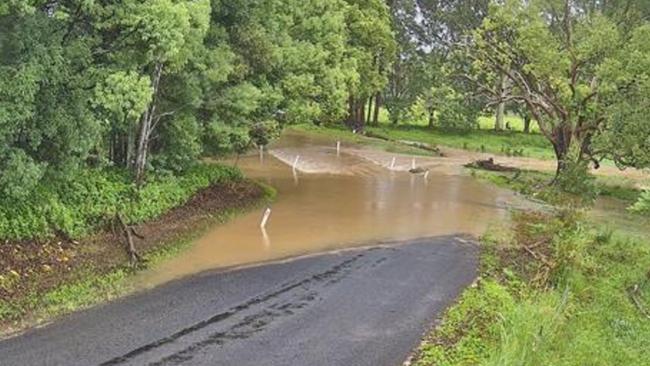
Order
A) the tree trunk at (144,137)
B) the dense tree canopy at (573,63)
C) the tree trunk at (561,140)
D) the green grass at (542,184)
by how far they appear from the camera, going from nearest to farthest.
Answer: the tree trunk at (144,137) → the dense tree canopy at (573,63) → the green grass at (542,184) → the tree trunk at (561,140)

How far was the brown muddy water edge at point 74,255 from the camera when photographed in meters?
12.8

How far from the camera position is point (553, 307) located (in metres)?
13.2

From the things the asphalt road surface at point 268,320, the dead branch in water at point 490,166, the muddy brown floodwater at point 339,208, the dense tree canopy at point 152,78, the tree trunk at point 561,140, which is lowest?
the asphalt road surface at point 268,320

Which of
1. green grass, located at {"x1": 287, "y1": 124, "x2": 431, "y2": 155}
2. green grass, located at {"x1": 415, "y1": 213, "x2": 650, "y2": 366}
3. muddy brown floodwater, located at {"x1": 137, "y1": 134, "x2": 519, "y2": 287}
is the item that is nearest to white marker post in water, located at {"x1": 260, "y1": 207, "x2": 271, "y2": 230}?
muddy brown floodwater, located at {"x1": 137, "y1": 134, "x2": 519, "y2": 287}

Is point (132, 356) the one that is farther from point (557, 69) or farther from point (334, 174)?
point (557, 69)

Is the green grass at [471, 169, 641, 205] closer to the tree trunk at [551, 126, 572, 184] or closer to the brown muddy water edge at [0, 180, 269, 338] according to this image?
the tree trunk at [551, 126, 572, 184]

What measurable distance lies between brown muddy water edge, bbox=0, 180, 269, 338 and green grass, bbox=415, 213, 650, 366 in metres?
7.14

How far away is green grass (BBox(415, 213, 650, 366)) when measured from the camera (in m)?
11.3

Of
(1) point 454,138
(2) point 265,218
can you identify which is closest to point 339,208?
(2) point 265,218

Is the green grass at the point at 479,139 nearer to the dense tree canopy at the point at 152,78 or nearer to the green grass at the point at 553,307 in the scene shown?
the dense tree canopy at the point at 152,78

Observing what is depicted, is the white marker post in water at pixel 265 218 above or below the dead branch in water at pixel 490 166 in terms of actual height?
below

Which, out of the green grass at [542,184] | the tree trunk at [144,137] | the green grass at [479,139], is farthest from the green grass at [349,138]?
the tree trunk at [144,137]

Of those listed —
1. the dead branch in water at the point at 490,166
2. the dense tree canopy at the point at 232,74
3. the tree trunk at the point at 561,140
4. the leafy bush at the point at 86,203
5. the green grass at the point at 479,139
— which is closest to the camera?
the dense tree canopy at the point at 232,74

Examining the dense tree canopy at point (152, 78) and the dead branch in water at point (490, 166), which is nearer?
the dense tree canopy at point (152, 78)
